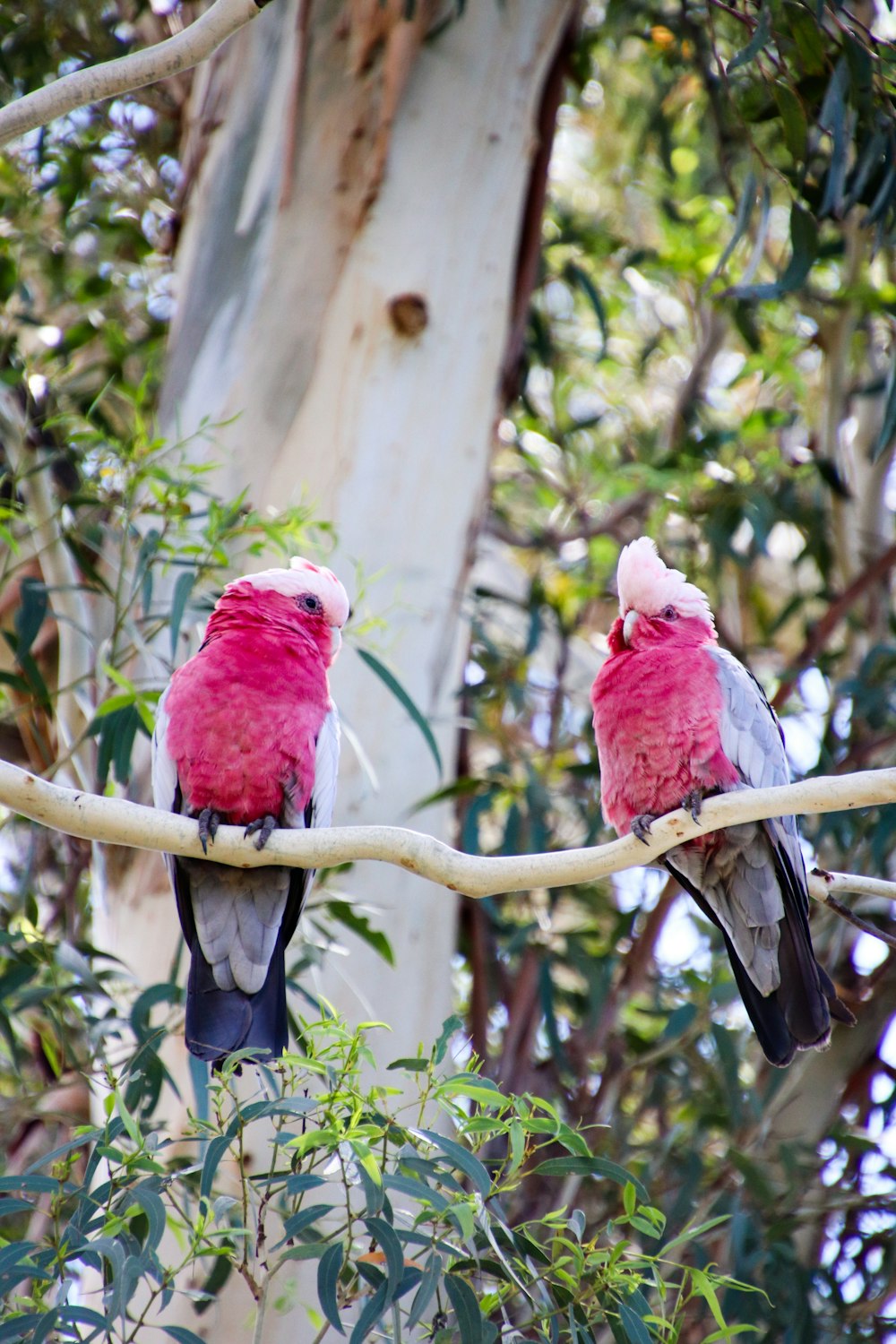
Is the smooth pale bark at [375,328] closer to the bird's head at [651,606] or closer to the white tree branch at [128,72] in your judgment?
the bird's head at [651,606]

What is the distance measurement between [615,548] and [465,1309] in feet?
9.05

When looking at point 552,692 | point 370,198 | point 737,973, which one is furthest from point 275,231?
point 737,973

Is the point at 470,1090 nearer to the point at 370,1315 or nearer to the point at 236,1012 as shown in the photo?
the point at 370,1315

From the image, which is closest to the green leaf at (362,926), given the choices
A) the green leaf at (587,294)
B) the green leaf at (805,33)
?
the green leaf at (587,294)

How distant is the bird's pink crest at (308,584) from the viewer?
2254 mm

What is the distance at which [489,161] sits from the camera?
3008 mm

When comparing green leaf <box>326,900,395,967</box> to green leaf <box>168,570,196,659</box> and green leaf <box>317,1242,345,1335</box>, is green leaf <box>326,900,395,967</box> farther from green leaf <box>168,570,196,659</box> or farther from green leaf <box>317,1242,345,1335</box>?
green leaf <box>317,1242,345,1335</box>

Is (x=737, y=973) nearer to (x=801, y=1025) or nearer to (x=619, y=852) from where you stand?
(x=801, y=1025)

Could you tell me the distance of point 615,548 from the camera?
3988 mm

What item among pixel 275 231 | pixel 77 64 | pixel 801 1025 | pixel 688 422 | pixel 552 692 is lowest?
pixel 801 1025

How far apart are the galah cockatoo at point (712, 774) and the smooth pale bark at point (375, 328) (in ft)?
2.00

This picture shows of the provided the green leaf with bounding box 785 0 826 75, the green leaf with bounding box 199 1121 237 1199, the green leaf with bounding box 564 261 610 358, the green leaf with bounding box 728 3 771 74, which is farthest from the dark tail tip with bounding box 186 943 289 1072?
the green leaf with bounding box 785 0 826 75

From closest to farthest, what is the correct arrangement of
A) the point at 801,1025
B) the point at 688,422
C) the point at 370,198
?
the point at 801,1025 < the point at 370,198 < the point at 688,422

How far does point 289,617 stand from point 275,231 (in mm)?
1143
